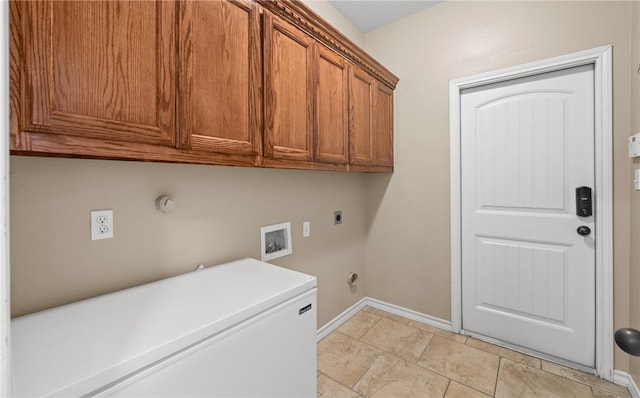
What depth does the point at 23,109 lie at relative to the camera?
692 millimetres

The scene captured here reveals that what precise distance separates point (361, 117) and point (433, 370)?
6.06 ft

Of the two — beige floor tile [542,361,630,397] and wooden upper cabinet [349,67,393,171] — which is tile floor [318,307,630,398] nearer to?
beige floor tile [542,361,630,397]

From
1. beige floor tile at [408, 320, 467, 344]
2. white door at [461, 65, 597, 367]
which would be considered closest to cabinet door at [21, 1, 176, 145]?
white door at [461, 65, 597, 367]

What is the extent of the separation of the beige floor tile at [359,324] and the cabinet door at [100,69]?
6.69 ft

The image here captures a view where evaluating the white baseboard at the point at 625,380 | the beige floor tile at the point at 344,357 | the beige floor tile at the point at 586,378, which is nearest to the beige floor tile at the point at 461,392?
the beige floor tile at the point at 344,357

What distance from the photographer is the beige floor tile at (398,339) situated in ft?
6.70

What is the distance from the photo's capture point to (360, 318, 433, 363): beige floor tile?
2041 millimetres

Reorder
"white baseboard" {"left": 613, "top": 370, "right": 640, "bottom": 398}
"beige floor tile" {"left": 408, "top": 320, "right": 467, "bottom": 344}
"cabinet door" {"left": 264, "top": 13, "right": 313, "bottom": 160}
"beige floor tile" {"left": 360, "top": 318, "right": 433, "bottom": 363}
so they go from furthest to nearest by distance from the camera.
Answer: "beige floor tile" {"left": 408, "top": 320, "right": 467, "bottom": 344}, "beige floor tile" {"left": 360, "top": 318, "right": 433, "bottom": 363}, "white baseboard" {"left": 613, "top": 370, "right": 640, "bottom": 398}, "cabinet door" {"left": 264, "top": 13, "right": 313, "bottom": 160}

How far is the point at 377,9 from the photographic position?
236 cm

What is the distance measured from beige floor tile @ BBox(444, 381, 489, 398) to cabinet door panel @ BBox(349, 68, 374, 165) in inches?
61.7

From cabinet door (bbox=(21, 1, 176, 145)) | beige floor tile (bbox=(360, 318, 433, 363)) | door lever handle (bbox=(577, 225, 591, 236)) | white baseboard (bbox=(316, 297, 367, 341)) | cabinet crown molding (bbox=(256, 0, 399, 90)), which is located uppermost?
cabinet crown molding (bbox=(256, 0, 399, 90))

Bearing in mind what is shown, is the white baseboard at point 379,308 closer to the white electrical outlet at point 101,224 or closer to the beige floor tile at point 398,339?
the beige floor tile at point 398,339

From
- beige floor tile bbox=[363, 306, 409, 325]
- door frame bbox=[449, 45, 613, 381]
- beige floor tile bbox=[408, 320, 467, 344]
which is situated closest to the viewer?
door frame bbox=[449, 45, 613, 381]

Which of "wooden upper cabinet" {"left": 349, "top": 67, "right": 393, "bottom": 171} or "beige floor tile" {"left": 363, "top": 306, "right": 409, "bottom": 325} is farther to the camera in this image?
"beige floor tile" {"left": 363, "top": 306, "right": 409, "bottom": 325}
